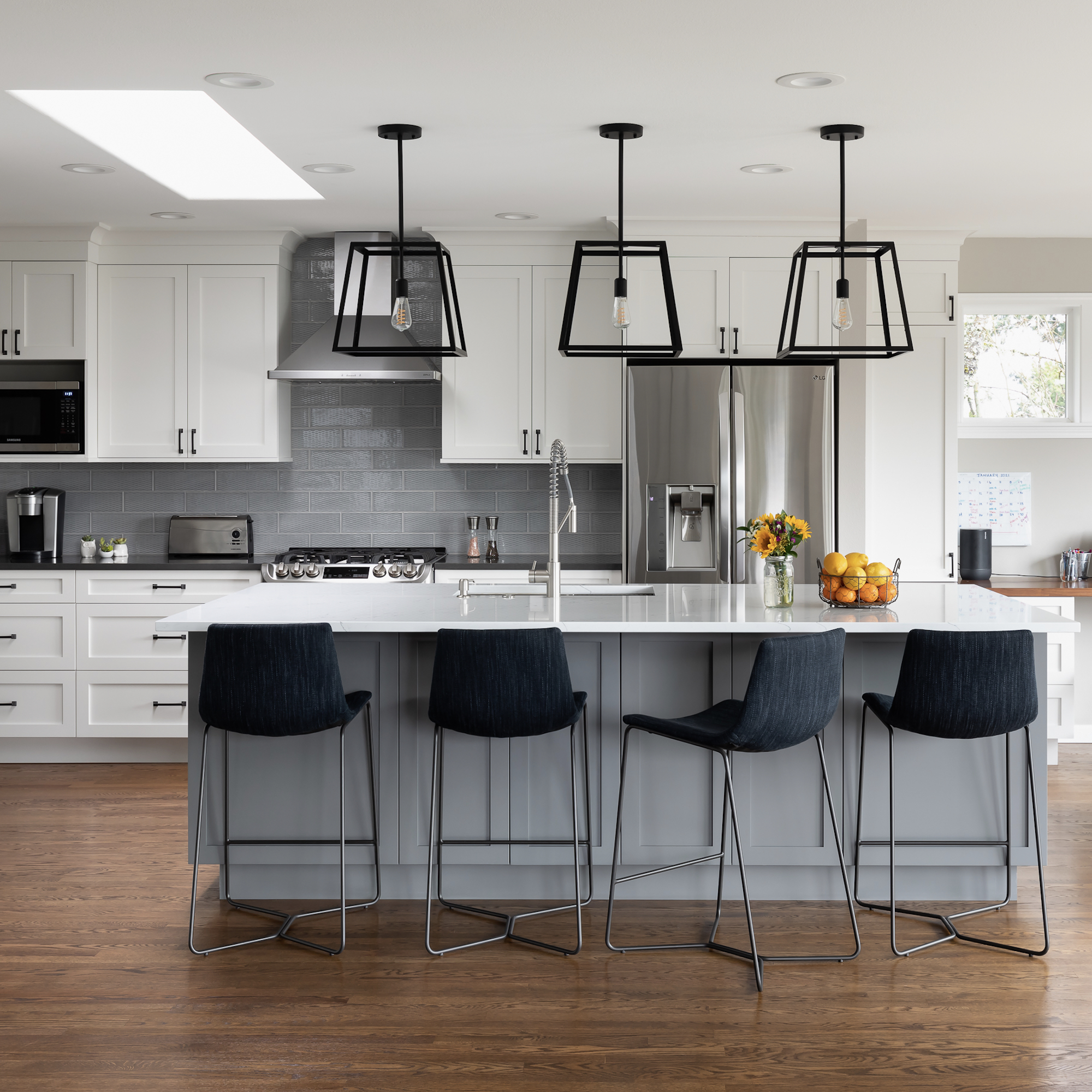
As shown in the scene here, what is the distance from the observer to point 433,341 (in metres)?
5.75

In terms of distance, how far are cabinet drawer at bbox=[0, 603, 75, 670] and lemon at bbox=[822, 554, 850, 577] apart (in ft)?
11.4

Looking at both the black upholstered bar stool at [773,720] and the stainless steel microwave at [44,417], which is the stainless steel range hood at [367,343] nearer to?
the stainless steel microwave at [44,417]

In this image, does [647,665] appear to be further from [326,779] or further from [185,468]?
[185,468]

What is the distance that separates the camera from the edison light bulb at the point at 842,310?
3676 mm

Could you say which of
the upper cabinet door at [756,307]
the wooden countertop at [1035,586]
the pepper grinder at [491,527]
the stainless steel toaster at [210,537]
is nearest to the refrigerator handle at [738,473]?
the upper cabinet door at [756,307]

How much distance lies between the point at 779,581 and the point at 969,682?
0.71 metres

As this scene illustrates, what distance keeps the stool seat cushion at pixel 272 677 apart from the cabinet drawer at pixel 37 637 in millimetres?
2480

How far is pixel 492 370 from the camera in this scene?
17.9ft

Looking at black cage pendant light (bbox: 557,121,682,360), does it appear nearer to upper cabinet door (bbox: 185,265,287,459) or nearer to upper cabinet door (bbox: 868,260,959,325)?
upper cabinet door (bbox: 868,260,959,325)

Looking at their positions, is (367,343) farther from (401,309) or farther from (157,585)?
(401,309)

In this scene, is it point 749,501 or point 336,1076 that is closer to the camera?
point 336,1076

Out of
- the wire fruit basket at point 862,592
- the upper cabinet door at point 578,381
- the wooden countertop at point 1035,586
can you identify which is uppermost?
the upper cabinet door at point 578,381

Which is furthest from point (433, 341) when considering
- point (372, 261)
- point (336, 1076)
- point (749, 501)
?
point (336, 1076)

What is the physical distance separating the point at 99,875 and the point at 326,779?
961 mm
